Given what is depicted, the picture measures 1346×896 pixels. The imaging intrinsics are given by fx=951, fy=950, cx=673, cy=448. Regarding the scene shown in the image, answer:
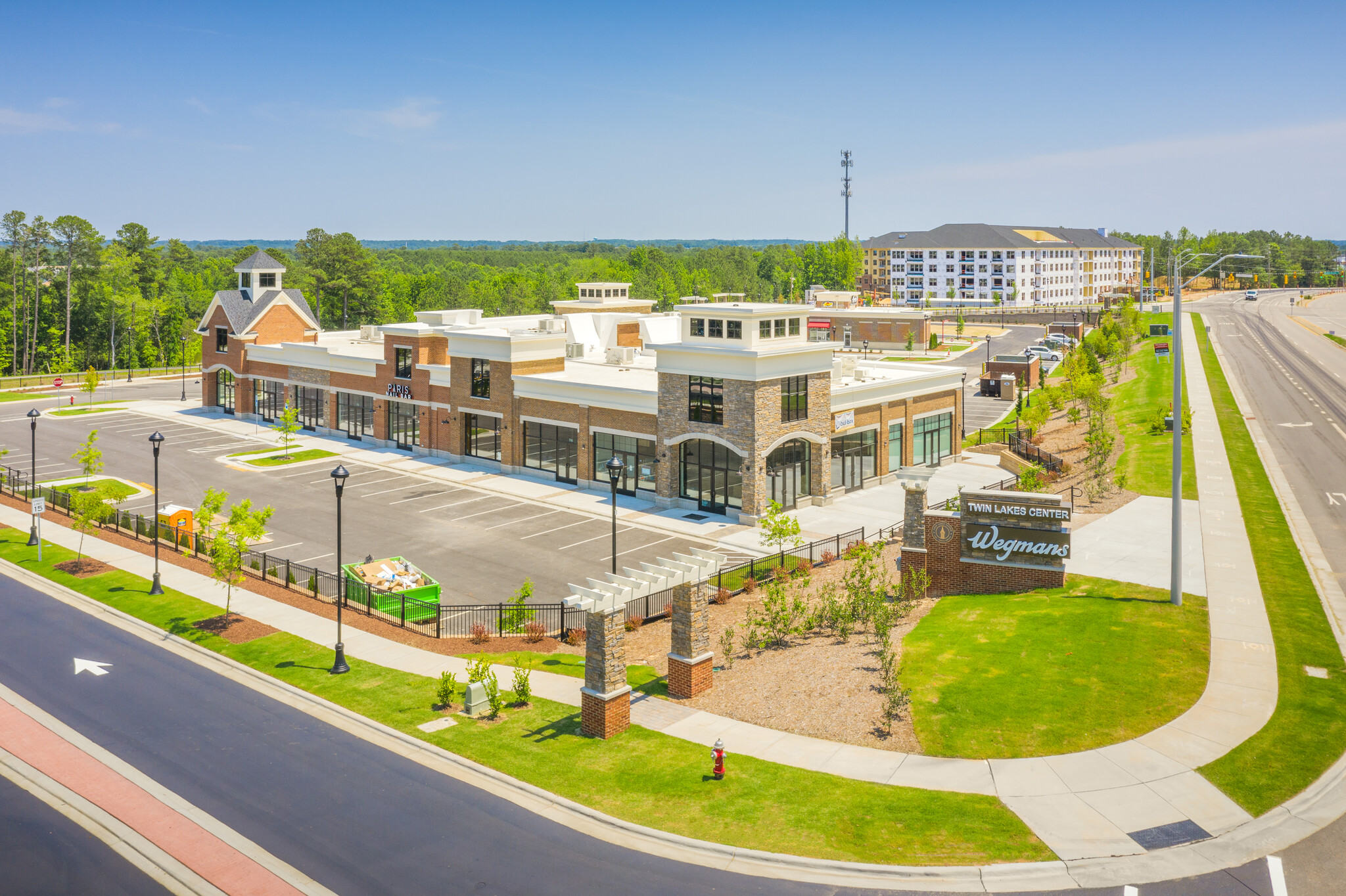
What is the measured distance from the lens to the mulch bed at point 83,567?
3581 cm

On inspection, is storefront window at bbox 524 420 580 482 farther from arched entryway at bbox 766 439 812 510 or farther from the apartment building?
the apartment building

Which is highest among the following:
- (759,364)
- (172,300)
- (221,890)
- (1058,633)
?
(172,300)

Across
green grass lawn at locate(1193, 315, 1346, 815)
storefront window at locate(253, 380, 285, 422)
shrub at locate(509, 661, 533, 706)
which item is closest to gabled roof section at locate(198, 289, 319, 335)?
storefront window at locate(253, 380, 285, 422)

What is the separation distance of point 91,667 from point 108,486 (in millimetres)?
25603

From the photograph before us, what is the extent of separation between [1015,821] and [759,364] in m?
26.9

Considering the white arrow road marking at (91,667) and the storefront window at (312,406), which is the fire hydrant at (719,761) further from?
the storefront window at (312,406)

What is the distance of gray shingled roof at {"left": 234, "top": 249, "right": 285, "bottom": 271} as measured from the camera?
7812 cm

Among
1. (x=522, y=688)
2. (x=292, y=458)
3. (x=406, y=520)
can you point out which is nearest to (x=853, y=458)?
(x=406, y=520)

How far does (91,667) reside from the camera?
26.7 meters

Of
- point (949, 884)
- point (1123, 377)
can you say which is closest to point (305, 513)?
point (949, 884)

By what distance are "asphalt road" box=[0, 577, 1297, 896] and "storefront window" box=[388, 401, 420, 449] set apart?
35028mm

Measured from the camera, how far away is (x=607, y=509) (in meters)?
46.1

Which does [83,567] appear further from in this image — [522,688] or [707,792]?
[707,792]

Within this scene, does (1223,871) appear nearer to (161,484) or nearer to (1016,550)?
(1016,550)
